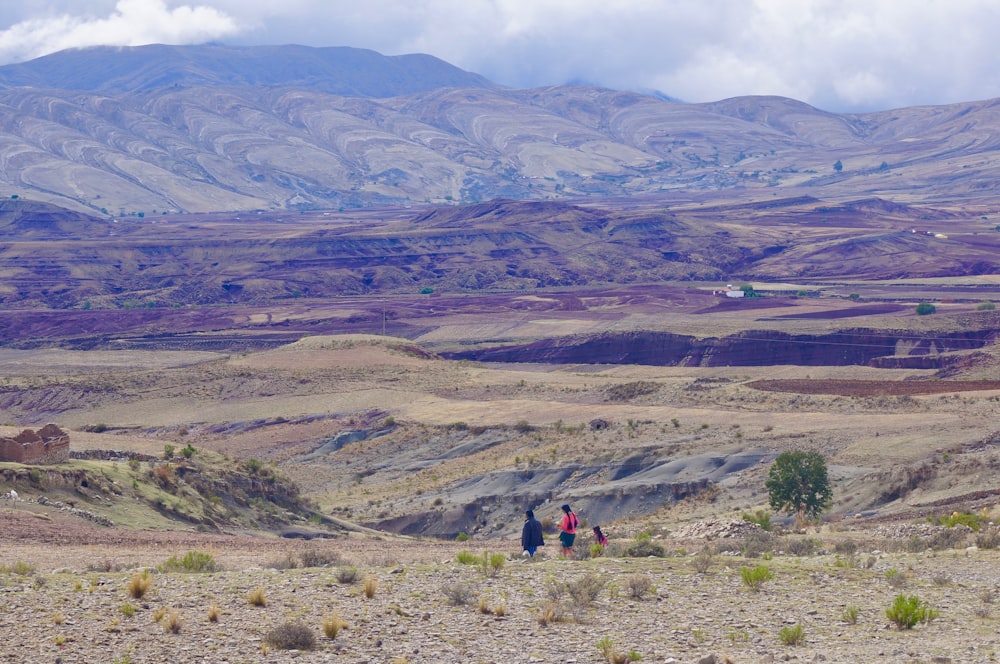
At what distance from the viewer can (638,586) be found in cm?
1503

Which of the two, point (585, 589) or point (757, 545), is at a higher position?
point (585, 589)

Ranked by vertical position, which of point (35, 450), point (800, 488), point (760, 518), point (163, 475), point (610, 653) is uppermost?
point (35, 450)

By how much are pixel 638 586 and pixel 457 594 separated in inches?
83.0

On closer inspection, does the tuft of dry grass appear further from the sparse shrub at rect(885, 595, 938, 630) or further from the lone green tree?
the lone green tree

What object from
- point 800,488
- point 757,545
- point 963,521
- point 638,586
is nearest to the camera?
point 638,586

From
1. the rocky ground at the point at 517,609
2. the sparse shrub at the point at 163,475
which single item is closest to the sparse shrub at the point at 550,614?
the rocky ground at the point at 517,609

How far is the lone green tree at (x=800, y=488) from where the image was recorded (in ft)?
92.8

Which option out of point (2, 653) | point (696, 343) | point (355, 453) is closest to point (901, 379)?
point (696, 343)

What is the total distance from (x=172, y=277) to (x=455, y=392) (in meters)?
77.6

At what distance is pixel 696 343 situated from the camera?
250 feet

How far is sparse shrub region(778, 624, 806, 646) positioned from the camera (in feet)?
43.1

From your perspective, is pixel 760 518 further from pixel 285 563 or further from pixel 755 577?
pixel 285 563

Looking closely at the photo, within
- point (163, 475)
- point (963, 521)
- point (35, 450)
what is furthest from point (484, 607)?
point (163, 475)

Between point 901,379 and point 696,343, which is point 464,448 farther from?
point 696,343
